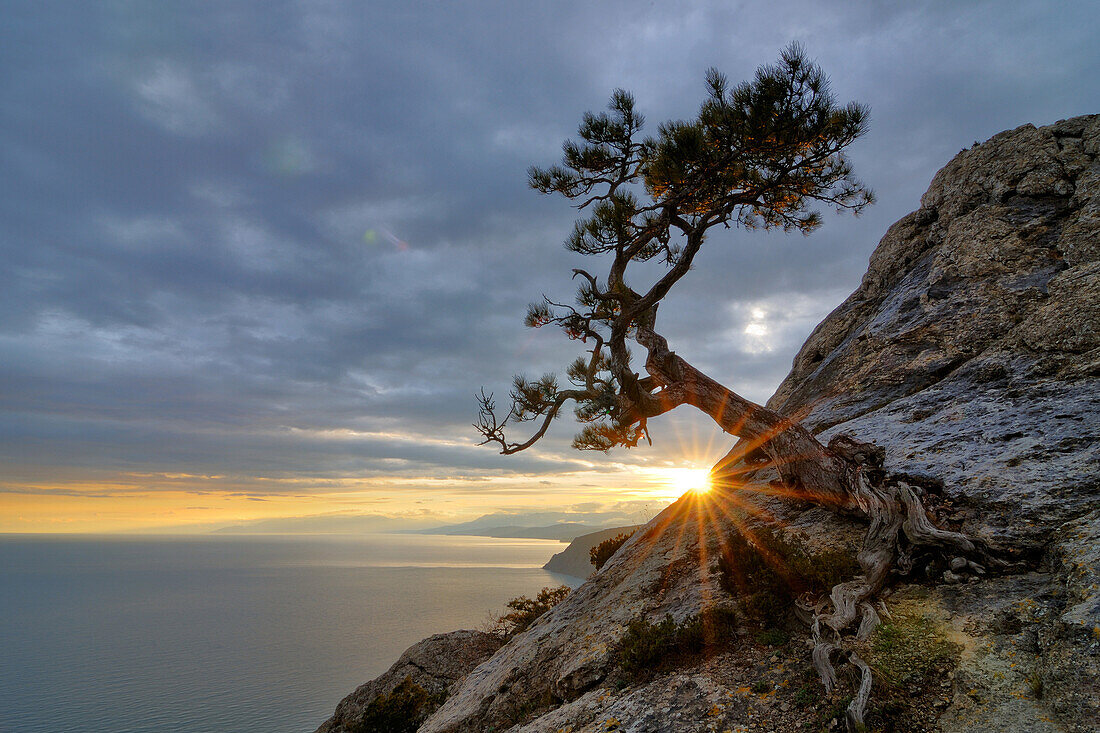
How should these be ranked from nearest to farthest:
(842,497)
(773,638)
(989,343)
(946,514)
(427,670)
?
(773,638) → (946,514) → (842,497) → (989,343) → (427,670)

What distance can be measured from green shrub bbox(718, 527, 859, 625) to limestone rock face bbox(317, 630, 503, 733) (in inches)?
491

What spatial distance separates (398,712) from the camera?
14.7m

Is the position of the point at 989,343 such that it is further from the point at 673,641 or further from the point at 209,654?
the point at 209,654

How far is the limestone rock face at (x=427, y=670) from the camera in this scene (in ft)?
57.5

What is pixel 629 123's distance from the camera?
13.0 m

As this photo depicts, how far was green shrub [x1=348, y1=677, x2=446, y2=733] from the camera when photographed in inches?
569

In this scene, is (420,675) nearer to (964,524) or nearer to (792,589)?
(792,589)

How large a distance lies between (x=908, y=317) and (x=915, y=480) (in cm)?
758

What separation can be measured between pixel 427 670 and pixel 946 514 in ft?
56.9

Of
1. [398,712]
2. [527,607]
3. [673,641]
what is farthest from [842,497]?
[527,607]

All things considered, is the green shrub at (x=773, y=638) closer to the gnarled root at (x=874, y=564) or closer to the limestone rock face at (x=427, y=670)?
the gnarled root at (x=874, y=564)

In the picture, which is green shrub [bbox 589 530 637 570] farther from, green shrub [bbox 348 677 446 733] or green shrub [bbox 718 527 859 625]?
green shrub [bbox 718 527 859 625]

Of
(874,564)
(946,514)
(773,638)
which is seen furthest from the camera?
(946,514)

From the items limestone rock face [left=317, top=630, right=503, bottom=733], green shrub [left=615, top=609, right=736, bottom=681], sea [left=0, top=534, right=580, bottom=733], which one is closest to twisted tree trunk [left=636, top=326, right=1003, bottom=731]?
green shrub [left=615, top=609, right=736, bottom=681]
